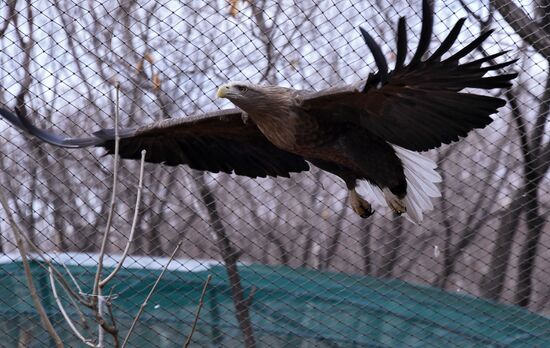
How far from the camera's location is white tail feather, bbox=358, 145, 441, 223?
3632 mm

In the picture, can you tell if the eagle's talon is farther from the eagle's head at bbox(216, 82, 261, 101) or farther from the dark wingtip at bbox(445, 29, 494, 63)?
the dark wingtip at bbox(445, 29, 494, 63)

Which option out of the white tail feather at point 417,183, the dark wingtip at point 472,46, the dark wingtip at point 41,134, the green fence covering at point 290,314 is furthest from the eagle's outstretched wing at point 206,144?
the dark wingtip at point 472,46

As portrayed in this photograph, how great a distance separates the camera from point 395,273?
5.42 metres

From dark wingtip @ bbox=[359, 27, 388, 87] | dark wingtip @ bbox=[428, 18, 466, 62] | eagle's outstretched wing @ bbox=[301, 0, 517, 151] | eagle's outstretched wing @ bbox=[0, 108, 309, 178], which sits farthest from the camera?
eagle's outstretched wing @ bbox=[0, 108, 309, 178]

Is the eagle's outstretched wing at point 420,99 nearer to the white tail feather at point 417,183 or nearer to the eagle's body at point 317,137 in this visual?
the eagle's body at point 317,137

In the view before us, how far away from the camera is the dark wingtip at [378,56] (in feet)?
8.11

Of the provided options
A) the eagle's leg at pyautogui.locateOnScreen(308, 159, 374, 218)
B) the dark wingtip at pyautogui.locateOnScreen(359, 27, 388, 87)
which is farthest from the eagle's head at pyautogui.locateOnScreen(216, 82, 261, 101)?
the dark wingtip at pyautogui.locateOnScreen(359, 27, 388, 87)

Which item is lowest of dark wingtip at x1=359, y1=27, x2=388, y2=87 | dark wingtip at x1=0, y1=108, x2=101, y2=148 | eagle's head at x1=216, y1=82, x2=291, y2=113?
dark wingtip at x1=359, y1=27, x2=388, y2=87

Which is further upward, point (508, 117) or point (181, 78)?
point (181, 78)

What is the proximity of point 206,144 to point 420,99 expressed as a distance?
107cm

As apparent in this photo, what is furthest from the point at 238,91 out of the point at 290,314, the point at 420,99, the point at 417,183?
the point at 290,314

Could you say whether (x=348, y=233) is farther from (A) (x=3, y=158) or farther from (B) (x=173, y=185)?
(A) (x=3, y=158)

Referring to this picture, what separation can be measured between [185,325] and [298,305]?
56cm

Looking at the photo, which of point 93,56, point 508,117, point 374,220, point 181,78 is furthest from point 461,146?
point 93,56
